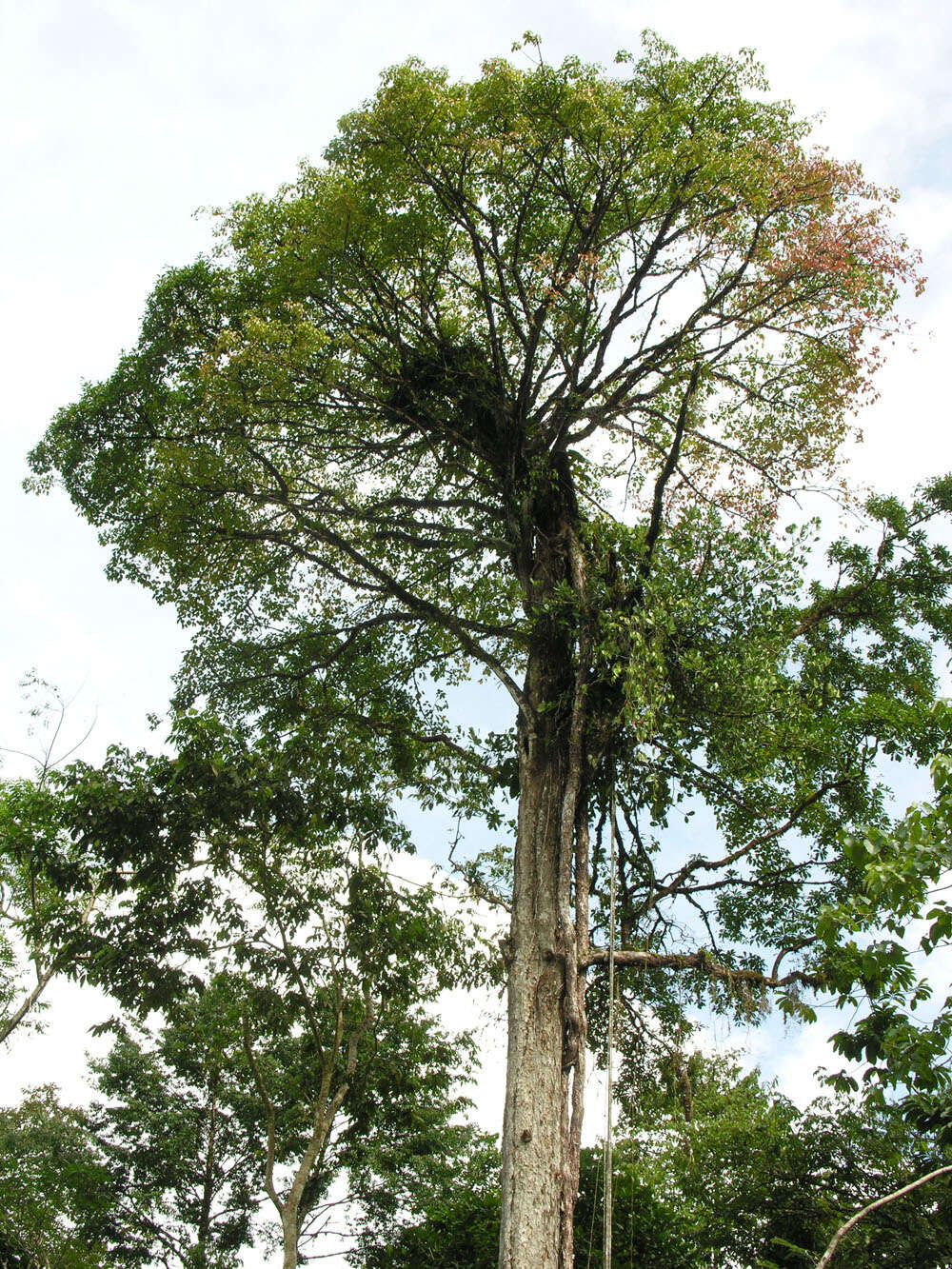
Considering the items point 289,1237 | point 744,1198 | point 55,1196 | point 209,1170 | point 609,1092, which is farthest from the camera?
point 209,1170

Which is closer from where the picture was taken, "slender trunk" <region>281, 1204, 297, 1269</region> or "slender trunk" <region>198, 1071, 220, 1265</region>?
"slender trunk" <region>281, 1204, 297, 1269</region>

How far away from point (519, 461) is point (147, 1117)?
12.7m

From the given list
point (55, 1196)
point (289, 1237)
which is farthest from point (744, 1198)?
point (55, 1196)

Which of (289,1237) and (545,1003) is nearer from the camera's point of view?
(545,1003)

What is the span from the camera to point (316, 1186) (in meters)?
13.3

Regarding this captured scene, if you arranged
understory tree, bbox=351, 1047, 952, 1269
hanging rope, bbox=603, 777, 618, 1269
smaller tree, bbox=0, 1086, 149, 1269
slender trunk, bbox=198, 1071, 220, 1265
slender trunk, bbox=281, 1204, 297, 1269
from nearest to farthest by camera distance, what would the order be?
hanging rope, bbox=603, 777, 618, 1269 → understory tree, bbox=351, 1047, 952, 1269 → slender trunk, bbox=281, 1204, 297, 1269 → smaller tree, bbox=0, 1086, 149, 1269 → slender trunk, bbox=198, 1071, 220, 1265

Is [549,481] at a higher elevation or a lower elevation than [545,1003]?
higher

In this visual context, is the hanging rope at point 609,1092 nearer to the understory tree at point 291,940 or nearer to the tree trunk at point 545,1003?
the tree trunk at point 545,1003

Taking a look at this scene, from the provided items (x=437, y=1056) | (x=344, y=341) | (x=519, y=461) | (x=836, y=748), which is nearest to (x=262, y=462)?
(x=344, y=341)

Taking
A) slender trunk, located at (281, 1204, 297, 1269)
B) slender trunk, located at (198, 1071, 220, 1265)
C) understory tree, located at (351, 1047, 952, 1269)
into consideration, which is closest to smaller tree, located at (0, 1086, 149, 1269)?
slender trunk, located at (198, 1071, 220, 1265)

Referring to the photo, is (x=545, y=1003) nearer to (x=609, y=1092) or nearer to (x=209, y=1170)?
(x=609, y=1092)

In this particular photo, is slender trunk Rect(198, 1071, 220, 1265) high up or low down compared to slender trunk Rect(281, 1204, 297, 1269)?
up

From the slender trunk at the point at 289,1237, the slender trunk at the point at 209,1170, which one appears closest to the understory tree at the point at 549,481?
the slender trunk at the point at 289,1237

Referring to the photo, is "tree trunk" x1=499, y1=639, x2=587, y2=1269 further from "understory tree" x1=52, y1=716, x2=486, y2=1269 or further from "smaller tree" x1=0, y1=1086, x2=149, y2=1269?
"smaller tree" x1=0, y1=1086, x2=149, y2=1269
